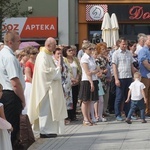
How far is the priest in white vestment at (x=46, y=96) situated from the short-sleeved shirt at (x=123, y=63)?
263 centimetres

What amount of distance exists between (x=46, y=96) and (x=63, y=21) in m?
15.6

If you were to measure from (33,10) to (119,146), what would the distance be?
57.1 ft

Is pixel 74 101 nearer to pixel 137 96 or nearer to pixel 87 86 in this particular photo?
pixel 87 86

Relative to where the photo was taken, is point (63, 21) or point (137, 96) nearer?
point (137, 96)

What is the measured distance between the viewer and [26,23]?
25.2m

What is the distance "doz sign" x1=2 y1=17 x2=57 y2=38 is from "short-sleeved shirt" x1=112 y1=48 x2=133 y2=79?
13261 millimetres

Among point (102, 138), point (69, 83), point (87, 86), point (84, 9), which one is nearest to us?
point (102, 138)

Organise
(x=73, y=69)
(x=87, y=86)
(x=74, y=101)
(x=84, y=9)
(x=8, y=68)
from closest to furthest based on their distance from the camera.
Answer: (x=8, y=68)
(x=87, y=86)
(x=73, y=69)
(x=74, y=101)
(x=84, y=9)

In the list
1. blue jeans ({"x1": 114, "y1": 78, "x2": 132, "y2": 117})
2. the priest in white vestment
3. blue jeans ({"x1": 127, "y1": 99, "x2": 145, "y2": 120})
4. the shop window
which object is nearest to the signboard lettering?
the shop window

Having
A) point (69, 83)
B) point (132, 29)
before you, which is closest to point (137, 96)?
point (69, 83)

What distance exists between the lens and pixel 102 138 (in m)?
9.64

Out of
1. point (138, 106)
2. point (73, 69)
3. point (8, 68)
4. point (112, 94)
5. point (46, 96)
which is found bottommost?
point (138, 106)

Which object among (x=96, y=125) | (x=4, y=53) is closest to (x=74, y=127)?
(x=96, y=125)

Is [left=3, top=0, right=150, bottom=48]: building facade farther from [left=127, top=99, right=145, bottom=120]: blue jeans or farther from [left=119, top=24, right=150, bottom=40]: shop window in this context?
[left=127, top=99, right=145, bottom=120]: blue jeans
